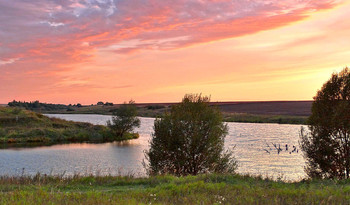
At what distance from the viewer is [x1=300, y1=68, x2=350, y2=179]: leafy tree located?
22453mm

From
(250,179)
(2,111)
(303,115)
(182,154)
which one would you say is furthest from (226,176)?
(303,115)

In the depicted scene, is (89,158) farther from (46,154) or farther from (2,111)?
(2,111)

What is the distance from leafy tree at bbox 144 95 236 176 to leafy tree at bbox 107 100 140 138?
48.9 meters

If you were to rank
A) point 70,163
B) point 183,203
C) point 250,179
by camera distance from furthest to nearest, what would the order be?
point 70,163, point 250,179, point 183,203

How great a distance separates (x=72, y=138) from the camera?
7169 centimetres

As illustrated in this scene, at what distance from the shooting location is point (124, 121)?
74.5m

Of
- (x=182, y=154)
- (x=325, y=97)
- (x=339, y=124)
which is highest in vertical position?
(x=325, y=97)

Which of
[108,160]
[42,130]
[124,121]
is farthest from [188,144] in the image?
[42,130]

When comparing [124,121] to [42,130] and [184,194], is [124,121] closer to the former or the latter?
[42,130]

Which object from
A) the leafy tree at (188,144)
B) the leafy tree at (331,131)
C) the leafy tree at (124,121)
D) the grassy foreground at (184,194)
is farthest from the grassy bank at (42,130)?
the grassy foreground at (184,194)

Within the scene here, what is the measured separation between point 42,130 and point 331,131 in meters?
63.7

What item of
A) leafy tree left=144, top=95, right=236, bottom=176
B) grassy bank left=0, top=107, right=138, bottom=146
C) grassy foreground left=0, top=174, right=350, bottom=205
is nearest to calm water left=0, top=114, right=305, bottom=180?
leafy tree left=144, top=95, right=236, bottom=176

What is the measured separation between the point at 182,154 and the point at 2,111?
75862 mm

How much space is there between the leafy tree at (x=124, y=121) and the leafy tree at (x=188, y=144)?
161 ft
